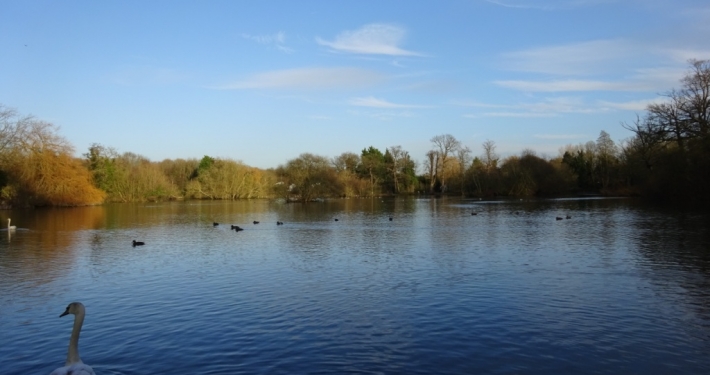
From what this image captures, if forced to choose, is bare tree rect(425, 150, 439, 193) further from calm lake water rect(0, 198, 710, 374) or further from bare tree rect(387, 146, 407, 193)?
calm lake water rect(0, 198, 710, 374)

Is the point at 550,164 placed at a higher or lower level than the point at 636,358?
higher

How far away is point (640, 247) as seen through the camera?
21.3 meters

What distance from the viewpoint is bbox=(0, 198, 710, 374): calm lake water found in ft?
29.4

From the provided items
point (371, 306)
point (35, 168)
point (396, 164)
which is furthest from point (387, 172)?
point (371, 306)

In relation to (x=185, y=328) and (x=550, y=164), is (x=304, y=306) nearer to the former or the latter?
(x=185, y=328)

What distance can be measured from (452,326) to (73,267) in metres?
14.9

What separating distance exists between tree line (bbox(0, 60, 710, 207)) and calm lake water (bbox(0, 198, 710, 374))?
2572 cm

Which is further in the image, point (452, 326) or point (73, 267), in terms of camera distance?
point (73, 267)

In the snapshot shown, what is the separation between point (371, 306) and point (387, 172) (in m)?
88.8

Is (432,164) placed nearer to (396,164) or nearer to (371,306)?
(396,164)

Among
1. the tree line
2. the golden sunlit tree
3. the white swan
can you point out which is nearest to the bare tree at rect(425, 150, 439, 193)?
the tree line

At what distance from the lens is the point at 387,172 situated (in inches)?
3976

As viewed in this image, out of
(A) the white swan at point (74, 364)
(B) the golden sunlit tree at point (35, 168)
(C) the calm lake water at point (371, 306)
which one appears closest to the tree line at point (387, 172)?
(B) the golden sunlit tree at point (35, 168)

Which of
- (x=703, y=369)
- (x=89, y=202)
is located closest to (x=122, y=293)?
(x=703, y=369)
